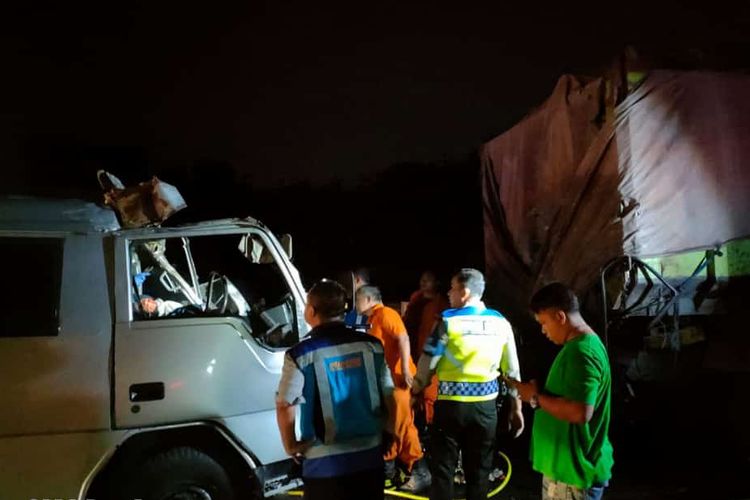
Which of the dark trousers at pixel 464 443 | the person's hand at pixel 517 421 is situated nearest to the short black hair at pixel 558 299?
the dark trousers at pixel 464 443

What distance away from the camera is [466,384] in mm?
4395

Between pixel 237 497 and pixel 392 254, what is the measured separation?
21165 millimetres

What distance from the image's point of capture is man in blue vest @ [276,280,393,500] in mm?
2979

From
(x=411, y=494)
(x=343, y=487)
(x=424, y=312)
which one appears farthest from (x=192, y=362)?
(x=424, y=312)

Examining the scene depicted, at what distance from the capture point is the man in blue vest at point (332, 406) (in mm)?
2979

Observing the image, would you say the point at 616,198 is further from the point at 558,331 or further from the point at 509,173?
the point at 558,331

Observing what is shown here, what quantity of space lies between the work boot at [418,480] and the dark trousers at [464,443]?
3.70ft

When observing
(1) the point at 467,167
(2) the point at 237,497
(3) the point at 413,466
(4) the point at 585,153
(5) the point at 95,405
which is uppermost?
(1) the point at 467,167

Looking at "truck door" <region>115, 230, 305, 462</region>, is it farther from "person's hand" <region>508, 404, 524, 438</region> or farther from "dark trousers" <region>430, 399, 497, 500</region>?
"person's hand" <region>508, 404, 524, 438</region>

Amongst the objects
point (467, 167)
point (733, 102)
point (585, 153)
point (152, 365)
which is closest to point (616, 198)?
point (585, 153)

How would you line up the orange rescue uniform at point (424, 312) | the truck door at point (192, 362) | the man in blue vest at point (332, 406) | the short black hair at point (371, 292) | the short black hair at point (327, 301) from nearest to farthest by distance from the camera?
the man in blue vest at point (332, 406)
the short black hair at point (327, 301)
the truck door at point (192, 362)
the short black hair at point (371, 292)
the orange rescue uniform at point (424, 312)

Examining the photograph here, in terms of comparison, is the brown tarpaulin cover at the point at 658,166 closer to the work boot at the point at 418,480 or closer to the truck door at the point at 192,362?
the work boot at the point at 418,480

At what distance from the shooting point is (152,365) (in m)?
3.83

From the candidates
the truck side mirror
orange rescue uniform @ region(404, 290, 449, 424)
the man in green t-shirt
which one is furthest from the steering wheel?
the man in green t-shirt
